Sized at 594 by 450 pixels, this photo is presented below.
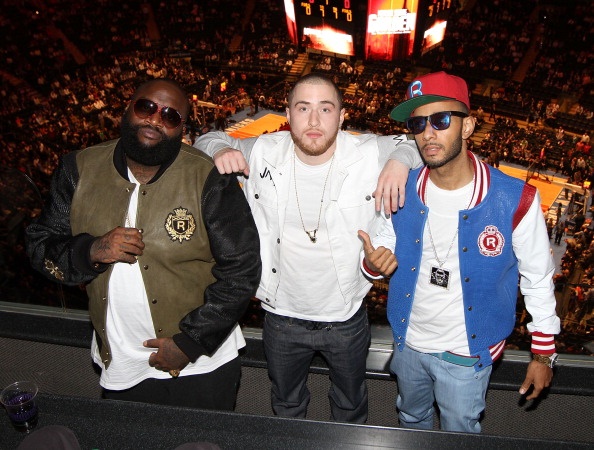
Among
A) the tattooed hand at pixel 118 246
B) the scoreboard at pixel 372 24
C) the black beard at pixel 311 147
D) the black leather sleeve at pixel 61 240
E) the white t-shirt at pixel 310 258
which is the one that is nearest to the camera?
the tattooed hand at pixel 118 246

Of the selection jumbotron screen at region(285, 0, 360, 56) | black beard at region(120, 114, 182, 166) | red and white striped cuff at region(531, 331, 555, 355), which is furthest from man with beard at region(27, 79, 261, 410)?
jumbotron screen at region(285, 0, 360, 56)

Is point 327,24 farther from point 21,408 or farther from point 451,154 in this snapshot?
point 21,408

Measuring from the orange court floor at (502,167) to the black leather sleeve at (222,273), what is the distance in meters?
13.7

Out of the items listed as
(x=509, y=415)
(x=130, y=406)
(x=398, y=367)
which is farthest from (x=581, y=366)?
(x=130, y=406)

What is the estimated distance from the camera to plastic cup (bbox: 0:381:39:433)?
1.59m

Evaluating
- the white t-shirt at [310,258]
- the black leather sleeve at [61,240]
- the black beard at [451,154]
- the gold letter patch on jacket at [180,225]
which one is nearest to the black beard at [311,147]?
the white t-shirt at [310,258]

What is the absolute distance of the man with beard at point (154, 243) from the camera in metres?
2.08

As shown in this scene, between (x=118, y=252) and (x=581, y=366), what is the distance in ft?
7.79

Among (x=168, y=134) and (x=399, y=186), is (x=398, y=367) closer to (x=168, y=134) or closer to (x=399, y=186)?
(x=399, y=186)

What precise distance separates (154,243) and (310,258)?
0.72m

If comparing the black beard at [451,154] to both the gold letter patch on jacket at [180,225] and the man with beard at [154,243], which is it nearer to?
the man with beard at [154,243]

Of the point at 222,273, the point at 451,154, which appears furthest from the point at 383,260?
the point at 222,273

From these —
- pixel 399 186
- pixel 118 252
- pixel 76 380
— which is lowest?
pixel 76 380

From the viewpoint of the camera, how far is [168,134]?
A: 2.11 meters
